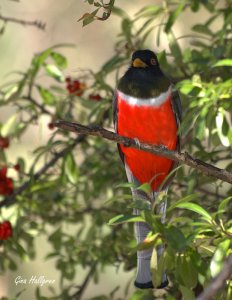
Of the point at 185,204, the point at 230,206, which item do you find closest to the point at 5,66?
the point at 230,206

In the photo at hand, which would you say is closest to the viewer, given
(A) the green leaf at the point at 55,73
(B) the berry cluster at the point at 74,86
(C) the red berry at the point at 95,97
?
(A) the green leaf at the point at 55,73

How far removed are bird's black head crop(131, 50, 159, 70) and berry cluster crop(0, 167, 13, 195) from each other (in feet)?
2.99

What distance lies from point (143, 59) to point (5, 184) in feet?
3.27

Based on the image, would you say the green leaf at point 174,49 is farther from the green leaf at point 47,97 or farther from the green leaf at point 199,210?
the green leaf at point 199,210

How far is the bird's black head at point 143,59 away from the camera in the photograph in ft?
11.9

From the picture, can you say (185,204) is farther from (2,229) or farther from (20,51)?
(20,51)

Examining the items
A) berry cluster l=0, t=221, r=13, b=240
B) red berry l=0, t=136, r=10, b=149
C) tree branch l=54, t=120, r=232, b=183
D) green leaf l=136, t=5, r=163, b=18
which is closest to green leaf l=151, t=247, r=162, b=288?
tree branch l=54, t=120, r=232, b=183

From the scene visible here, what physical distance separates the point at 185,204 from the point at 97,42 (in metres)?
4.65

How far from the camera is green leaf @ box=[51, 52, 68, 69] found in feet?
12.7

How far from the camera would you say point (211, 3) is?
3.78 m

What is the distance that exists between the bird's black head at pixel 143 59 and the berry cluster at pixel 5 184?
912 millimetres

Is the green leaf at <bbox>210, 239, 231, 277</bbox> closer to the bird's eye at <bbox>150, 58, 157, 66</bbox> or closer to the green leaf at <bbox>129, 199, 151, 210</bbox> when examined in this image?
the green leaf at <bbox>129, 199, 151, 210</bbox>

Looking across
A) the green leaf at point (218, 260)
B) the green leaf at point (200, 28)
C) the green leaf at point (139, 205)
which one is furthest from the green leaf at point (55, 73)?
the green leaf at point (218, 260)

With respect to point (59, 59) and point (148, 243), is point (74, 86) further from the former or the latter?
point (148, 243)
